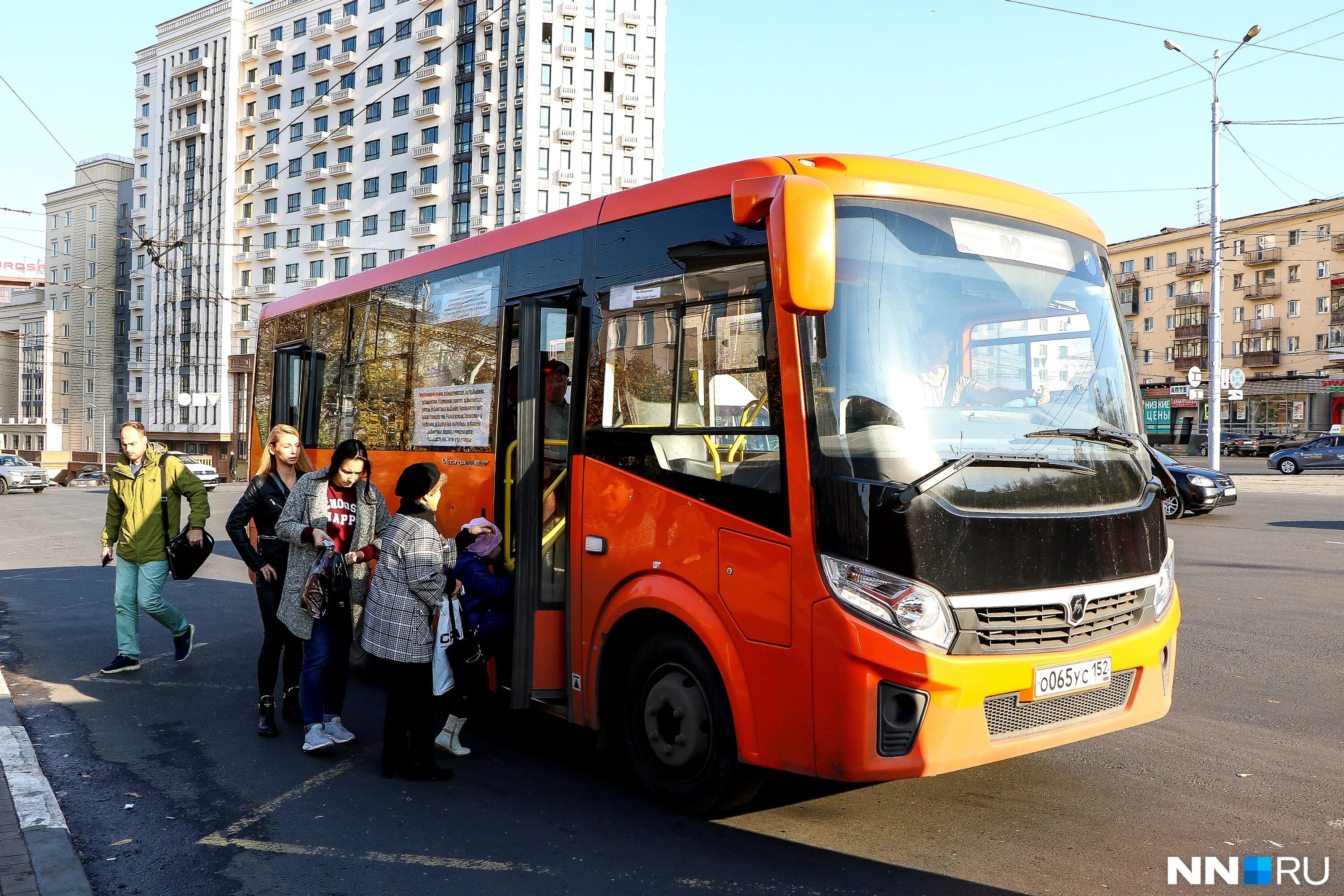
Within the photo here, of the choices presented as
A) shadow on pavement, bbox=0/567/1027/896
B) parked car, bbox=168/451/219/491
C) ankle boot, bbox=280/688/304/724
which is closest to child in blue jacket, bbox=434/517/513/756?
shadow on pavement, bbox=0/567/1027/896

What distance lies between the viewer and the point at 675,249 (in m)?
5.10

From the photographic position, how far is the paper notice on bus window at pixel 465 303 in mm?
6828

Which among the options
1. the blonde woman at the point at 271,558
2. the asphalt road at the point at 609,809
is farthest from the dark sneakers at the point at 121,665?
the blonde woman at the point at 271,558

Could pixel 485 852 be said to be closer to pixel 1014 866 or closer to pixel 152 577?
pixel 1014 866

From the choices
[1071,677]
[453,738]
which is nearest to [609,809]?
[453,738]

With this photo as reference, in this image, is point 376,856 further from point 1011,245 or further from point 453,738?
point 1011,245

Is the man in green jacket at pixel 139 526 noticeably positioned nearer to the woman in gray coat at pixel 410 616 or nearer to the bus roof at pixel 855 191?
the woman in gray coat at pixel 410 616

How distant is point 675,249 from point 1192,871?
3.47m

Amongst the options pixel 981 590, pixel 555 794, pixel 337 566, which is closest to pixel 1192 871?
pixel 981 590

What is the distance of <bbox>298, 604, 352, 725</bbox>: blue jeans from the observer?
6.01m

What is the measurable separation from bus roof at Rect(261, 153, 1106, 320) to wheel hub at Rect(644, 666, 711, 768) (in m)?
2.25

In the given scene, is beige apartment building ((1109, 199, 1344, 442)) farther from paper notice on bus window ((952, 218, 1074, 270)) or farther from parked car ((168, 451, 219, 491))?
paper notice on bus window ((952, 218, 1074, 270))

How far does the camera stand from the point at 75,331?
87750 millimetres

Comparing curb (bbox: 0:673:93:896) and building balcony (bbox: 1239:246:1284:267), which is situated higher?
building balcony (bbox: 1239:246:1284:267)
